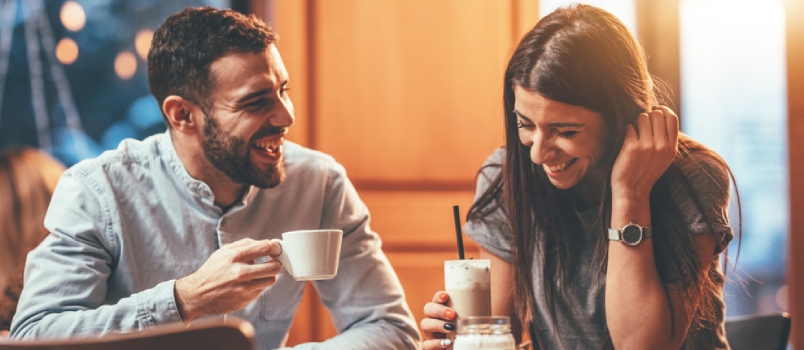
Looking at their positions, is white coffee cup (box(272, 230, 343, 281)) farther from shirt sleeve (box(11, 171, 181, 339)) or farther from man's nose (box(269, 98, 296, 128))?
man's nose (box(269, 98, 296, 128))

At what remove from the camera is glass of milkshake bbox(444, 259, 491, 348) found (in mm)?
1327

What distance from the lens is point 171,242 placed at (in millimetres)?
1729

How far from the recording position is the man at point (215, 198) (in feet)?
5.43

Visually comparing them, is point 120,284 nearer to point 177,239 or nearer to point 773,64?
point 177,239

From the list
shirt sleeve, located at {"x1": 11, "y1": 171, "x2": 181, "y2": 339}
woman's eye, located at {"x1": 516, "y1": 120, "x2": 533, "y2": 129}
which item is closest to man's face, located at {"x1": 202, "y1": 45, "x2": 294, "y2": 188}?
shirt sleeve, located at {"x1": 11, "y1": 171, "x2": 181, "y2": 339}

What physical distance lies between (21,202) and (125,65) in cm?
107

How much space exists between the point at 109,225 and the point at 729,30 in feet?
10.3

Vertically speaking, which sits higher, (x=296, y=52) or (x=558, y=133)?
(x=296, y=52)

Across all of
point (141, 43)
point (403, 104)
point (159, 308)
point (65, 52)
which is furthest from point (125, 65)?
point (159, 308)

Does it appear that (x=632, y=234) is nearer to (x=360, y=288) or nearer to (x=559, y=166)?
(x=559, y=166)

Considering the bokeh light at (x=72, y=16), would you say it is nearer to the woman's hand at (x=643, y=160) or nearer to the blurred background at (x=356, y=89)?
the blurred background at (x=356, y=89)

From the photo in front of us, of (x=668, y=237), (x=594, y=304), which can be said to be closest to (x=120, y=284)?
(x=594, y=304)

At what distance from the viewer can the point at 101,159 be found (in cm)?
175

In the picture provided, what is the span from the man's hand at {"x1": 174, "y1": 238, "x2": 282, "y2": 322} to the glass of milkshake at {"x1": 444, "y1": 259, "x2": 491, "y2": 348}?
321 mm
